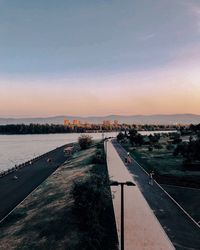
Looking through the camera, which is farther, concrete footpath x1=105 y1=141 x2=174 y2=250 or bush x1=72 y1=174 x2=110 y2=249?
bush x1=72 y1=174 x2=110 y2=249

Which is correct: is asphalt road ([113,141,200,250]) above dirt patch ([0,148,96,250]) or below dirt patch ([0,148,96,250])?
above

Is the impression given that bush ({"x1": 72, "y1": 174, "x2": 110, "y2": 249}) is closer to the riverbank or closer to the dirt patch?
the riverbank

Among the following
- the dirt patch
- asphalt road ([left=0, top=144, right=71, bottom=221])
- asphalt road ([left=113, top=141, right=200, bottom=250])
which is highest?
asphalt road ([left=113, top=141, right=200, bottom=250])

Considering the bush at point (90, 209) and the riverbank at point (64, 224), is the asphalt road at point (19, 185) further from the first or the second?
the bush at point (90, 209)

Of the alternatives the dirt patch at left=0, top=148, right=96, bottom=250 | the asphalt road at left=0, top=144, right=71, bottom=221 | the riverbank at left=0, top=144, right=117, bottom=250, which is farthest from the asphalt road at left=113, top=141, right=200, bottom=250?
the asphalt road at left=0, top=144, right=71, bottom=221

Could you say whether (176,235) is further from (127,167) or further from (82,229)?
(127,167)

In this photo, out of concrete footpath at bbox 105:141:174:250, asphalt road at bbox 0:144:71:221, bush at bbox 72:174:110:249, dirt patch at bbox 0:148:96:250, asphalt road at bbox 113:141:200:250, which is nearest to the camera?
concrete footpath at bbox 105:141:174:250

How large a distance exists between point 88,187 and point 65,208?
4679mm

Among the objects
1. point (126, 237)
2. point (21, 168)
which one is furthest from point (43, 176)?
point (126, 237)

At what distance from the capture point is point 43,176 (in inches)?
2314

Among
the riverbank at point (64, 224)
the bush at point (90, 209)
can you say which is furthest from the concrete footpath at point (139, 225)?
the bush at point (90, 209)

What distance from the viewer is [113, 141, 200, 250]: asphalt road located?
22.2m

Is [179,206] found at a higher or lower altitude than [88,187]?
lower

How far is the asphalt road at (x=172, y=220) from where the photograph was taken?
22.2m
